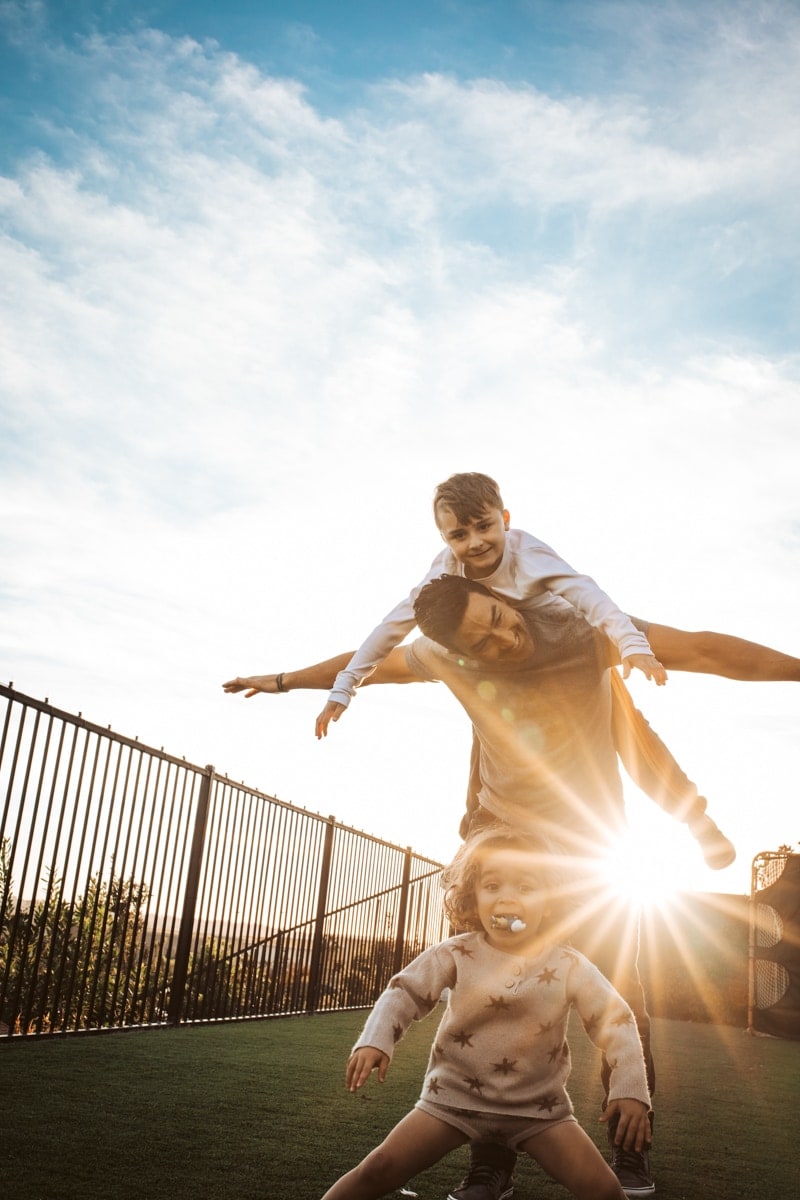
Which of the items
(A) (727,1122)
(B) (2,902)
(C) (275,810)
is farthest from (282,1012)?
(A) (727,1122)

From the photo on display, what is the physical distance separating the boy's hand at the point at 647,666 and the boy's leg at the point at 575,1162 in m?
1.22

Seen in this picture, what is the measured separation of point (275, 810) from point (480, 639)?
18.9 feet

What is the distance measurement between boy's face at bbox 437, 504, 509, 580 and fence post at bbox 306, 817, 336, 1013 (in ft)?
21.1

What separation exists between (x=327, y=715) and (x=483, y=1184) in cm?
153

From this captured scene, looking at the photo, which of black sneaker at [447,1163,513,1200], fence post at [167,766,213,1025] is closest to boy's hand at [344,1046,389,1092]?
black sneaker at [447,1163,513,1200]

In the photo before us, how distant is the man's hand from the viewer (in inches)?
159

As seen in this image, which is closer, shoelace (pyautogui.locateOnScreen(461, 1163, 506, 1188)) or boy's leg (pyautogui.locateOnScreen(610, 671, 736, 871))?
shoelace (pyautogui.locateOnScreen(461, 1163, 506, 1188))

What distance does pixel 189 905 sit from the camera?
6797 millimetres

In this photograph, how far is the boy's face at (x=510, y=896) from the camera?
2.39 m

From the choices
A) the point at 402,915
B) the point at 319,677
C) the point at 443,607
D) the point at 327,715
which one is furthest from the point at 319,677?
the point at 402,915

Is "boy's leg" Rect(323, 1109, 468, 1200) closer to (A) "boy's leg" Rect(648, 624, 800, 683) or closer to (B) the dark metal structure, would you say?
(A) "boy's leg" Rect(648, 624, 800, 683)

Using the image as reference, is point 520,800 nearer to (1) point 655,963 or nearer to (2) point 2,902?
(2) point 2,902

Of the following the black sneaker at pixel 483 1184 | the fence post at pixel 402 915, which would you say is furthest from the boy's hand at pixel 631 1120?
the fence post at pixel 402 915

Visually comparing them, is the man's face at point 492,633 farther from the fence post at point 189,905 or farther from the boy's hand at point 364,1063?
the fence post at point 189,905
